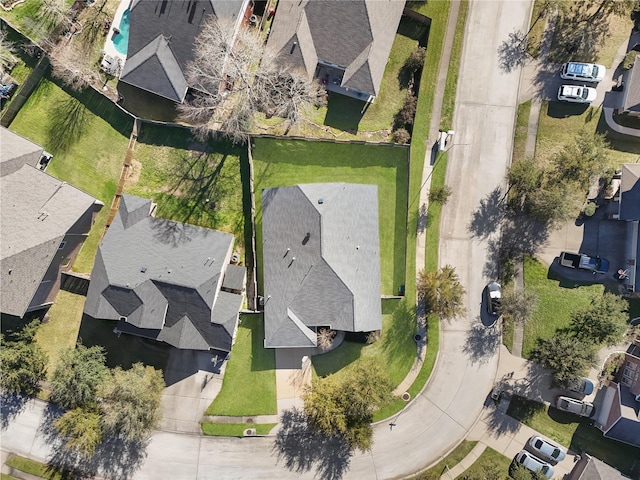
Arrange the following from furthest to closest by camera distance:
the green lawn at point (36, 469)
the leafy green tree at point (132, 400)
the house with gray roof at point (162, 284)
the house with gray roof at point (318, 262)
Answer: the green lawn at point (36, 469) → the house with gray roof at point (318, 262) → the house with gray roof at point (162, 284) → the leafy green tree at point (132, 400)

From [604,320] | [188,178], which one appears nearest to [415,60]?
[188,178]

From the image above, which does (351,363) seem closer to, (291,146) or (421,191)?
(421,191)

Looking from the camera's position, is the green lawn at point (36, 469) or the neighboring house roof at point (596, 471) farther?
the green lawn at point (36, 469)

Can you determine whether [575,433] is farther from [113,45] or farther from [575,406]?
[113,45]


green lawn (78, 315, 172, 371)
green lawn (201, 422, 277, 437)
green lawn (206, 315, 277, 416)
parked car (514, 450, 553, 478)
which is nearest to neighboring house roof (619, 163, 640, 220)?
parked car (514, 450, 553, 478)

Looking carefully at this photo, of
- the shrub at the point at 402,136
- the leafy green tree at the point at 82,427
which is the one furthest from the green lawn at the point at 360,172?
the leafy green tree at the point at 82,427

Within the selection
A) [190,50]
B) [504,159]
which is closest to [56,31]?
[190,50]

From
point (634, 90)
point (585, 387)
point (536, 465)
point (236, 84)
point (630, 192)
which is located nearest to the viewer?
point (630, 192)

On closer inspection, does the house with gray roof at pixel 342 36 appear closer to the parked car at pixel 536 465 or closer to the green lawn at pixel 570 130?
the green lawn at pixel 570 130

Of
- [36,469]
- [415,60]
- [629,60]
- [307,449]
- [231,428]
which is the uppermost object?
[629,60]
